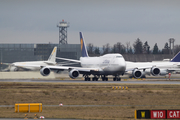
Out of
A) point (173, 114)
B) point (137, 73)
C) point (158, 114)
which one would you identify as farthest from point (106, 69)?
point (158, 114)

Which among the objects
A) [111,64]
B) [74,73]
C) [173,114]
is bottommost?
[173,114]

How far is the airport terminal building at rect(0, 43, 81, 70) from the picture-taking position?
11162 cm

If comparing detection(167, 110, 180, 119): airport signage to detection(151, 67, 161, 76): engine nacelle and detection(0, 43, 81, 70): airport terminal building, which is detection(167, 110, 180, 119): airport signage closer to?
detection(151, 67, 161, 76): engine nacelle

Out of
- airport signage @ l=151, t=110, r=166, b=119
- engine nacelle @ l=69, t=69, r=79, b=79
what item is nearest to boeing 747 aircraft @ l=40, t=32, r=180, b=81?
engine nacelle @ l=69, t=69, r=79, b=79

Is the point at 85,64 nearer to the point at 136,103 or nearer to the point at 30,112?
the point at 136,103

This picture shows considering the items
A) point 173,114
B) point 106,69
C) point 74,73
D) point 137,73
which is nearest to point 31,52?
→ point 74,73

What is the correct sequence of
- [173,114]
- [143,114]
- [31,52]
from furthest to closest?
1. [31,52]
2. [173,114]
3. [143,114]

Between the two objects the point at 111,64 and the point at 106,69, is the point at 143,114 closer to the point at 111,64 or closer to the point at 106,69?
the point at 111,64

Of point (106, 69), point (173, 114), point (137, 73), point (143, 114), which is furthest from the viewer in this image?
point (137, 73)

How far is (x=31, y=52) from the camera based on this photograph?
11456cm

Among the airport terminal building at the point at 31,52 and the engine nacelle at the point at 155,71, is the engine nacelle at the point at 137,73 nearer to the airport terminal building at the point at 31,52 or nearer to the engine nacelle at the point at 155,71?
the engine nacelle at the point at 155,71

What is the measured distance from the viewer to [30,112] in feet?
77.4

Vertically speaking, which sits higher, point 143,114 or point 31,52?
point 31,52

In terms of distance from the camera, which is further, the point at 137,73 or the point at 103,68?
the point at 103,68
